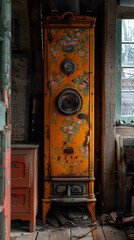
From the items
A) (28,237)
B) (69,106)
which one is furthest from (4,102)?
(28,237)

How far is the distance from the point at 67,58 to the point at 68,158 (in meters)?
1.03

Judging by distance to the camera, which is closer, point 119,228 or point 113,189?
point 119,228

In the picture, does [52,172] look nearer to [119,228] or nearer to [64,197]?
[64,197]

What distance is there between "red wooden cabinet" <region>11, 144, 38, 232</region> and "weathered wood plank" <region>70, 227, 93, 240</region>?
1.28ft

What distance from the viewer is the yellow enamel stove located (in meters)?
3.01

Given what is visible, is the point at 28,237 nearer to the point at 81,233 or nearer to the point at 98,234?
the point at 81,233

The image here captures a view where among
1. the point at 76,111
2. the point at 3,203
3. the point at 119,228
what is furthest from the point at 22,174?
the point at 3,203

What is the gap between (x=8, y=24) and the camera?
4.91 ft

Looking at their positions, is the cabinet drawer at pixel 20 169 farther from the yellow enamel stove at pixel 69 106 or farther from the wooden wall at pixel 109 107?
the wooden wall at pixel 109 107

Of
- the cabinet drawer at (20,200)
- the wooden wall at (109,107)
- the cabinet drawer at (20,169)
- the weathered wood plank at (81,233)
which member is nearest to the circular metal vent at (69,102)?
the wooden wall at (109,107)

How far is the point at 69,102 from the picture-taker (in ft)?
9.95

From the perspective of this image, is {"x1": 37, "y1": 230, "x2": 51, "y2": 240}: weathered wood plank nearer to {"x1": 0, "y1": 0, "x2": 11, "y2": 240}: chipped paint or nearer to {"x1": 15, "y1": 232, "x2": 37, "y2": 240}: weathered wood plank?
{"x1": 15, "y1": 232, "x2": 37, "y2": 240}: weathered wood plank

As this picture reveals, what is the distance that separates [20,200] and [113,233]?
3.09 ft

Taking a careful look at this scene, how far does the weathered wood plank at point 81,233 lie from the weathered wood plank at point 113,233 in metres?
0.15
